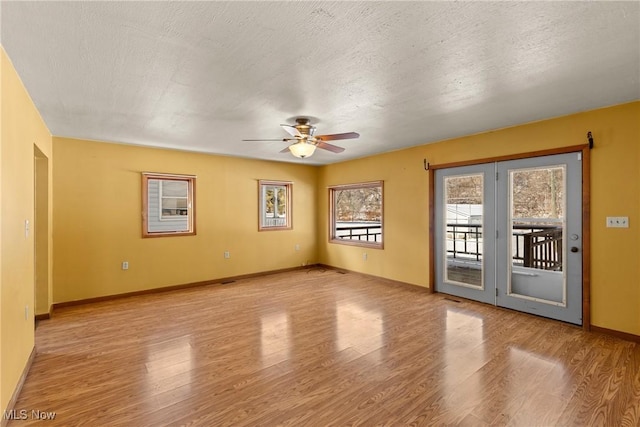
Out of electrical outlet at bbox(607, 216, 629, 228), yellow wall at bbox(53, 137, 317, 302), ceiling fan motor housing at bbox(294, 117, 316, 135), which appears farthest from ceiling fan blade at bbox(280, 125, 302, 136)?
electrical outlet at bbox(607, 216, 629, 228)

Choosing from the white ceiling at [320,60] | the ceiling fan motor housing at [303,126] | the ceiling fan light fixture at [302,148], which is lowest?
the ceiling fan light fixture at [302,148]

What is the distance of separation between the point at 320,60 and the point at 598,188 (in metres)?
3.34

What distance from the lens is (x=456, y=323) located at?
369cm

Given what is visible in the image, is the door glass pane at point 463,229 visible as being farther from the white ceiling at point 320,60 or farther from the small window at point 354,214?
the small window at point 354,214

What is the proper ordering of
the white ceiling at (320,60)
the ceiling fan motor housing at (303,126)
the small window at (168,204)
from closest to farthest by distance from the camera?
the white ceiling at (320,60) → the ceiling fan motor housing at (303,126) → the small window at (168,204)

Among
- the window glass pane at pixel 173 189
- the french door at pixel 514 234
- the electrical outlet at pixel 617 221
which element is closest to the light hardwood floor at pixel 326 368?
the french door at pixel 514 234

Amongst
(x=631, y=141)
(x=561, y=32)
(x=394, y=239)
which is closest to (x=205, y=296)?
(x=394, y=239)

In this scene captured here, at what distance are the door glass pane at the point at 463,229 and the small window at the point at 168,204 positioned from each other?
439 centimetres

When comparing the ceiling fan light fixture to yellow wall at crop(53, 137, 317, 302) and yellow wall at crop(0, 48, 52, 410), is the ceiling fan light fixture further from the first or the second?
yellow wall at crop(53, 137, 317, 302)

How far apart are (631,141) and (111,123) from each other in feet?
19.0

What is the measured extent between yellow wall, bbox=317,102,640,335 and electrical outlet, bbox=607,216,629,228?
0.04 meters

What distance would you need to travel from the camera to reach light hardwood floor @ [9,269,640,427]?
2.07 meters

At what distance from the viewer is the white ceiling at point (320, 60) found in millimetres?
1693

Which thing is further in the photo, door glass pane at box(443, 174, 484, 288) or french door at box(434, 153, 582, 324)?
door glass pane at box(443, 174, 484, 288)
